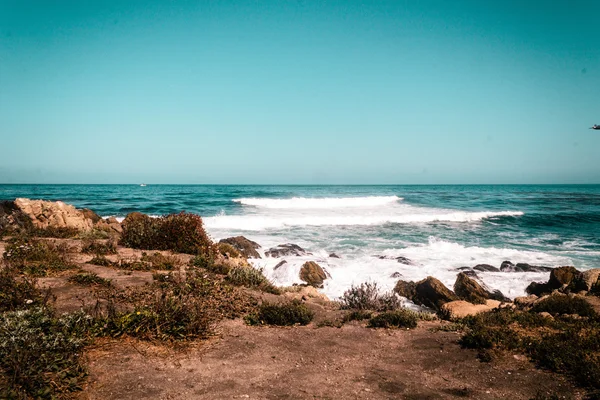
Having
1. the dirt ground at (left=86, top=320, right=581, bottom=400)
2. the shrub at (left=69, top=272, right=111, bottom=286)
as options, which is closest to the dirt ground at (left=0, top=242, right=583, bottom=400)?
the dirt ground at (left=86, top=320, right=581, bottom=400)

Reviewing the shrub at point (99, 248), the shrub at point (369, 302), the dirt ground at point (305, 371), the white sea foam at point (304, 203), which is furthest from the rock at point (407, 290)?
the white sea foam at point (304, 203)

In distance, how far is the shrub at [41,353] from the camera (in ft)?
13.5

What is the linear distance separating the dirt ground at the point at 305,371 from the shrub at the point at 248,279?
3218mm

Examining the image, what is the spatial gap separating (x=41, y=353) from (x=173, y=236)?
30.9ft

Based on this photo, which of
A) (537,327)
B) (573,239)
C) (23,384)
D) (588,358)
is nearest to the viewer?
(23,384)

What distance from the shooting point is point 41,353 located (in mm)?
4664

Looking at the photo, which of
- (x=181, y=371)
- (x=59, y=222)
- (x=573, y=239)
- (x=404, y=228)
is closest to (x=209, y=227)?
(x=59, y=222)

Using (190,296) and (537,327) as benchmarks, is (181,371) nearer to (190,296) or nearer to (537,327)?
(190,296)

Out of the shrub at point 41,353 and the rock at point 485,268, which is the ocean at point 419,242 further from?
the shrub at point 41,353

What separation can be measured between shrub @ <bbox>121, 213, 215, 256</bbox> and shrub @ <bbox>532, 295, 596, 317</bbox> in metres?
11.1

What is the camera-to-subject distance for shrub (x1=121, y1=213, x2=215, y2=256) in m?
13.7

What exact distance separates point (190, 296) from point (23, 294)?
10.6 feet

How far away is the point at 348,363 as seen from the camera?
6.03 meters

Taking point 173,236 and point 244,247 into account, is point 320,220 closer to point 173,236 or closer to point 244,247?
point 244,247
